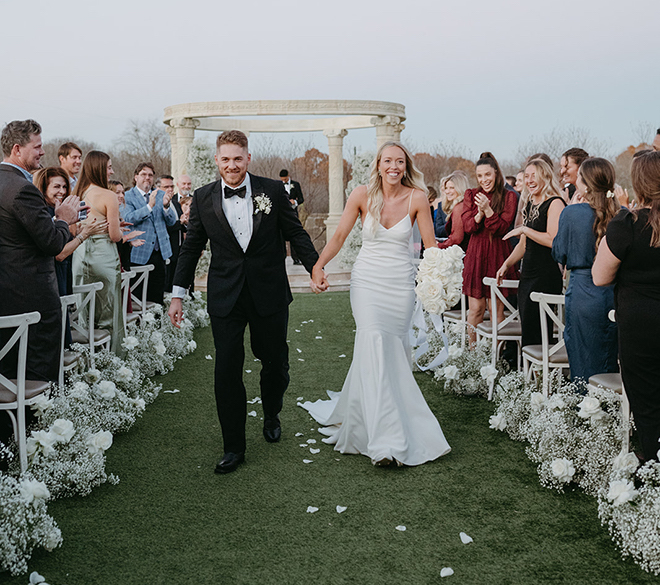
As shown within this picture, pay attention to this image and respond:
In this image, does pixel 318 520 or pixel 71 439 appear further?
pixel 71 439

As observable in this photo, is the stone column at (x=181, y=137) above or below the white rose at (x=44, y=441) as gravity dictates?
above

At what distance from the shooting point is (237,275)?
14.9 ft

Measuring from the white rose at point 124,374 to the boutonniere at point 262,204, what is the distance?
2.21m

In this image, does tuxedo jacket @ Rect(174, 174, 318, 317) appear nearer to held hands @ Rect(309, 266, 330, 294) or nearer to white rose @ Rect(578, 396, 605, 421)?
held hands @ Rect(309, 266, 330, 294)

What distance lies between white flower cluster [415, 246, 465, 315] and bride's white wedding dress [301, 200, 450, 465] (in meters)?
0.14

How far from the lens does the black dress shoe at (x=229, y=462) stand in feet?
15.1

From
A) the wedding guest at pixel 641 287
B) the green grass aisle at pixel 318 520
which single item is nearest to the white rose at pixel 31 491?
the green grass aisle at pixel 318 520

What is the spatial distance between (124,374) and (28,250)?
5.46 feet

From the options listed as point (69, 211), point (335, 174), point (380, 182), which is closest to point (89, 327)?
point (69, 211)

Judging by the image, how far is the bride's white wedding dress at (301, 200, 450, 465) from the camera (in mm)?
4742

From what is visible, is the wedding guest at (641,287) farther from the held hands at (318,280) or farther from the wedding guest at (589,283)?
the held hands at (318,280)

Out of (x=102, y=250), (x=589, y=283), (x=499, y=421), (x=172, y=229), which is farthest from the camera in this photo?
(x=172, y=229)

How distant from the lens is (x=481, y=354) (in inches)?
263

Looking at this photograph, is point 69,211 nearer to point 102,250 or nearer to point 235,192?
point 235,192
